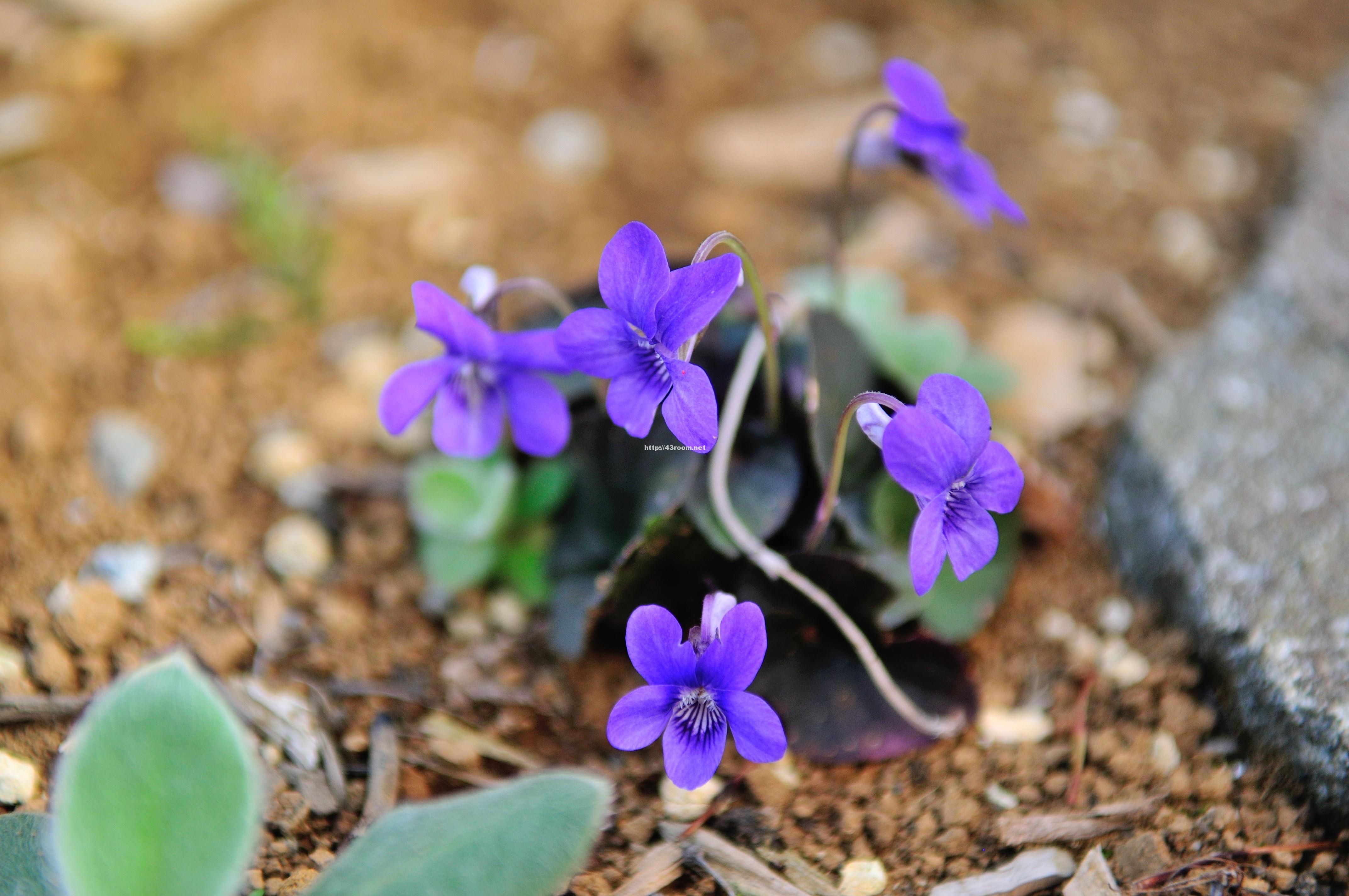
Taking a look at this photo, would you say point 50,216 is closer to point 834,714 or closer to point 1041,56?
point 834,714

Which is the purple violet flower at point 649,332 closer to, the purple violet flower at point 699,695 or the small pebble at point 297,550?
the purple violet flower at point 699,695

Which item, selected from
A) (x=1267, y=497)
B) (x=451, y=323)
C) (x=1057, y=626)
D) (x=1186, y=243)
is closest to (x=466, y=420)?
(x=451, y=323)

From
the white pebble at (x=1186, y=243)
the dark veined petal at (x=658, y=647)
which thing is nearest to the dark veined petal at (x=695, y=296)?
the dark veined petal at (x=658, y=647)

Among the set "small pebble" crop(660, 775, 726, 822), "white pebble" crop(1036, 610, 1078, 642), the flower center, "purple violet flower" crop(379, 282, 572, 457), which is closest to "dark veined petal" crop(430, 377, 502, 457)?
"purple violet flower" crop(379, 282, 572, 457)

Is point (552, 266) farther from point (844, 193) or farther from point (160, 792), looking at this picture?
point (160, 792)

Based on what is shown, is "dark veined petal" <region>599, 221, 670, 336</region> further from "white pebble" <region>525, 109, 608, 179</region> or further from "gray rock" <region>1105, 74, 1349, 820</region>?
"white pebble" <region>525, 109, 608, 179</region>
